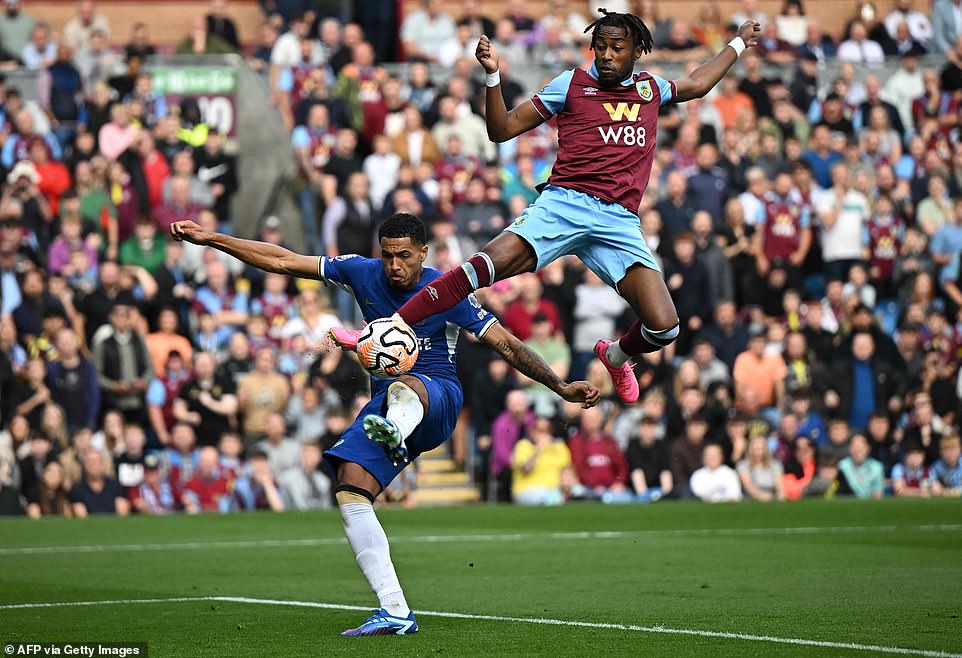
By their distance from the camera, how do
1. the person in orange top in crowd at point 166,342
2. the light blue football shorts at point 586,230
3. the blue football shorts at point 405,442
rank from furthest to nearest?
1. the person in orange top in crowd at point 166,342
2. the light blue football shorts at point 586,230
3. the blue football shorts at point 405,442

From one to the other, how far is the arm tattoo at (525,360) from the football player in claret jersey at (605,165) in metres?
1.07

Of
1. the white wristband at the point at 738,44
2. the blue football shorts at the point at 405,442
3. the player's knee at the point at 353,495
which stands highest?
the white wristband at the point at 738,44

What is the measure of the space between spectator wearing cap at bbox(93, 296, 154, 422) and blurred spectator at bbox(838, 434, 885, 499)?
8790mm

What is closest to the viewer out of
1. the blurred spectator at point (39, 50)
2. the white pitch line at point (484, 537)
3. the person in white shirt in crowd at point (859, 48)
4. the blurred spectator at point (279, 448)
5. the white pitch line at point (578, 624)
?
the white pitch line at point (578, 624)

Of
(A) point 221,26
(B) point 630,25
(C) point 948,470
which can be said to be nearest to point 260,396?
(A) point 221,26

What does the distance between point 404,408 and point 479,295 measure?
41.8 feet

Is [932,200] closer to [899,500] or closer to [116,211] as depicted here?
[899,500]

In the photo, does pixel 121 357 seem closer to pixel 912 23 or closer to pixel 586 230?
pixel 586 230

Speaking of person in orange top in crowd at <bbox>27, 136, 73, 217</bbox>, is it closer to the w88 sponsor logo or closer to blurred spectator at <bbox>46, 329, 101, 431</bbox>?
blurred spectator at <bbox>46, 329, 101, 431</bbox>

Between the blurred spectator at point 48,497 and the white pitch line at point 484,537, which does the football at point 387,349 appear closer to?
the white pitch line at point 484,537

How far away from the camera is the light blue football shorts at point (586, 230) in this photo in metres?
11.3

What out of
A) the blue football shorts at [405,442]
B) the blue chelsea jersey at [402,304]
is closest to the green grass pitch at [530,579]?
the blue football shorts at [405,442]

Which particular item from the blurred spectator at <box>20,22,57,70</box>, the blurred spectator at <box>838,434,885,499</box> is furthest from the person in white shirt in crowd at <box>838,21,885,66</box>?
the blurred spectator at <box>20,22,57,70</box>

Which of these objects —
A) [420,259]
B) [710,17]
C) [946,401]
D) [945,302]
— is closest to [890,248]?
[945,302]
